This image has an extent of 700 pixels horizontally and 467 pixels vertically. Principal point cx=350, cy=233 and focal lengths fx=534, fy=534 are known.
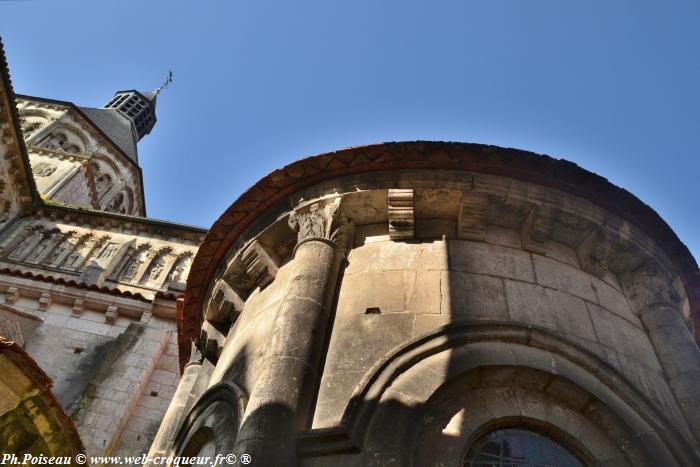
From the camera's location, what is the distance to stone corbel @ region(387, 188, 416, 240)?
5703mm

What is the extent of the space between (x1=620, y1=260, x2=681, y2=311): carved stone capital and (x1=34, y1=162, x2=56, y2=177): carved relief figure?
29.6m

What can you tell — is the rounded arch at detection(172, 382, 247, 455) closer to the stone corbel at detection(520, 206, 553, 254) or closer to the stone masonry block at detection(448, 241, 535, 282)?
the stone masonry block at detection(448, 241, 535, 282)

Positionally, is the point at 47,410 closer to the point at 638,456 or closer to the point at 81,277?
the point at 638,456

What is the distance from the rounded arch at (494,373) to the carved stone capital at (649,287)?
63.8 inches

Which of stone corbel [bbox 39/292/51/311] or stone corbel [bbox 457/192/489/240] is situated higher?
stone corbel [bbox 39/292/51/311]

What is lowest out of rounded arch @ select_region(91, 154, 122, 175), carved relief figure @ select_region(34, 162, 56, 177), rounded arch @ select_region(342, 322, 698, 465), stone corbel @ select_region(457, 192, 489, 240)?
rounded arch @ select_region(342, 322, 698, 465)

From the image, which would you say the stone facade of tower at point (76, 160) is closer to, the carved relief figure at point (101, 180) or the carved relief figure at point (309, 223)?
the carved relief figure at point (101, 180)

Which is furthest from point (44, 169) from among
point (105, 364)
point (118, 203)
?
point (105, 364)

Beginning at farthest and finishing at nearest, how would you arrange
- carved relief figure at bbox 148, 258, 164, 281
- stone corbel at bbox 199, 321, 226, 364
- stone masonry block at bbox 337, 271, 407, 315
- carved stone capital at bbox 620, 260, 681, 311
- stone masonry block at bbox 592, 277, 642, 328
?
carved relief figure at bbox 148, 258, 164, 281 → stone corbel at bbox 199, 321, 226, 364 → carved stone capital at bbox 620, 260, 681, 311 → stone masonry block at bbox 592, 277, 642, 328 → stone masonry block at bbox 337, 271, 407, 315

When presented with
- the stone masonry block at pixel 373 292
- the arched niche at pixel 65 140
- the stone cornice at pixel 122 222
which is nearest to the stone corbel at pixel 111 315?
the stone cornice at pixel 122 222

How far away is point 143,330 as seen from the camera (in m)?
13.7

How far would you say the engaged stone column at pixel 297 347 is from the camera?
3650 mm

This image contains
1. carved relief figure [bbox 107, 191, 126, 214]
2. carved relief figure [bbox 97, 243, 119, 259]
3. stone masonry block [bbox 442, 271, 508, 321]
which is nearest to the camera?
stone masonry block [bbox 442, 271, 508, 321]

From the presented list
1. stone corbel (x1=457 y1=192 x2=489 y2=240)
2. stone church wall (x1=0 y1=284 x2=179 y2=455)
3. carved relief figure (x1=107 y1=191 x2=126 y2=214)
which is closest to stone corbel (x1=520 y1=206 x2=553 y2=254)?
stone corbel (x1=457 y1=192 x2=489 y2=240)
